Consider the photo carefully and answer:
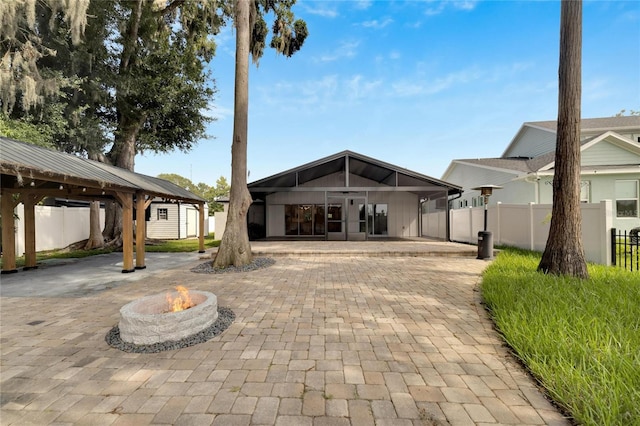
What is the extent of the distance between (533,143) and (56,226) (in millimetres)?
27260

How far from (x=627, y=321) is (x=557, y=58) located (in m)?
5.52

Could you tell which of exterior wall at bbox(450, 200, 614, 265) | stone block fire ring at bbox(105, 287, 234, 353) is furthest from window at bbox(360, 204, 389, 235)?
stone block fire ring at bbox(105, 287, 234, 353)

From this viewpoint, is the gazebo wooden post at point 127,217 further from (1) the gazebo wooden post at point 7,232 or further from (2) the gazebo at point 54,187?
(1) the gazebo wooden post at point 7,232

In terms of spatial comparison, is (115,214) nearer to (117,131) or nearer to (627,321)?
(117,131)

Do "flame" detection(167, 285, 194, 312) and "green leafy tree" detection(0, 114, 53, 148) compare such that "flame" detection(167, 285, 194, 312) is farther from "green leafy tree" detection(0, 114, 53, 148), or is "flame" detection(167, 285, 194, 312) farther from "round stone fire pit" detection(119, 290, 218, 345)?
"green leafy tree" detection(0, 114, 53, 148)

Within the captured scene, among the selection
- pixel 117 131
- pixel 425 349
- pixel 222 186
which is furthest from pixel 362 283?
pixel 222 186

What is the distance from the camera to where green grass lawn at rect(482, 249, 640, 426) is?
180 centimetres

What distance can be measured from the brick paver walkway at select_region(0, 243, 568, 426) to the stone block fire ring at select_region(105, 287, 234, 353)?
140mm

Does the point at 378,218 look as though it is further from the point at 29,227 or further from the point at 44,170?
the point at 29,227

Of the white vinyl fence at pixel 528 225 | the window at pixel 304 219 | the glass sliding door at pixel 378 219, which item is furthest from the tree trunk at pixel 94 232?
the white vinyl fence at pixel 528 225

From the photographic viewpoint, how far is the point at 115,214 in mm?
12469

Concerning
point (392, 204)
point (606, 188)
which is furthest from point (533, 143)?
point (392, 204)

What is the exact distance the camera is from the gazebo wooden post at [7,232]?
654cm

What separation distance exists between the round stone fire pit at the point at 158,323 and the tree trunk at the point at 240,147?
397 centimetres
